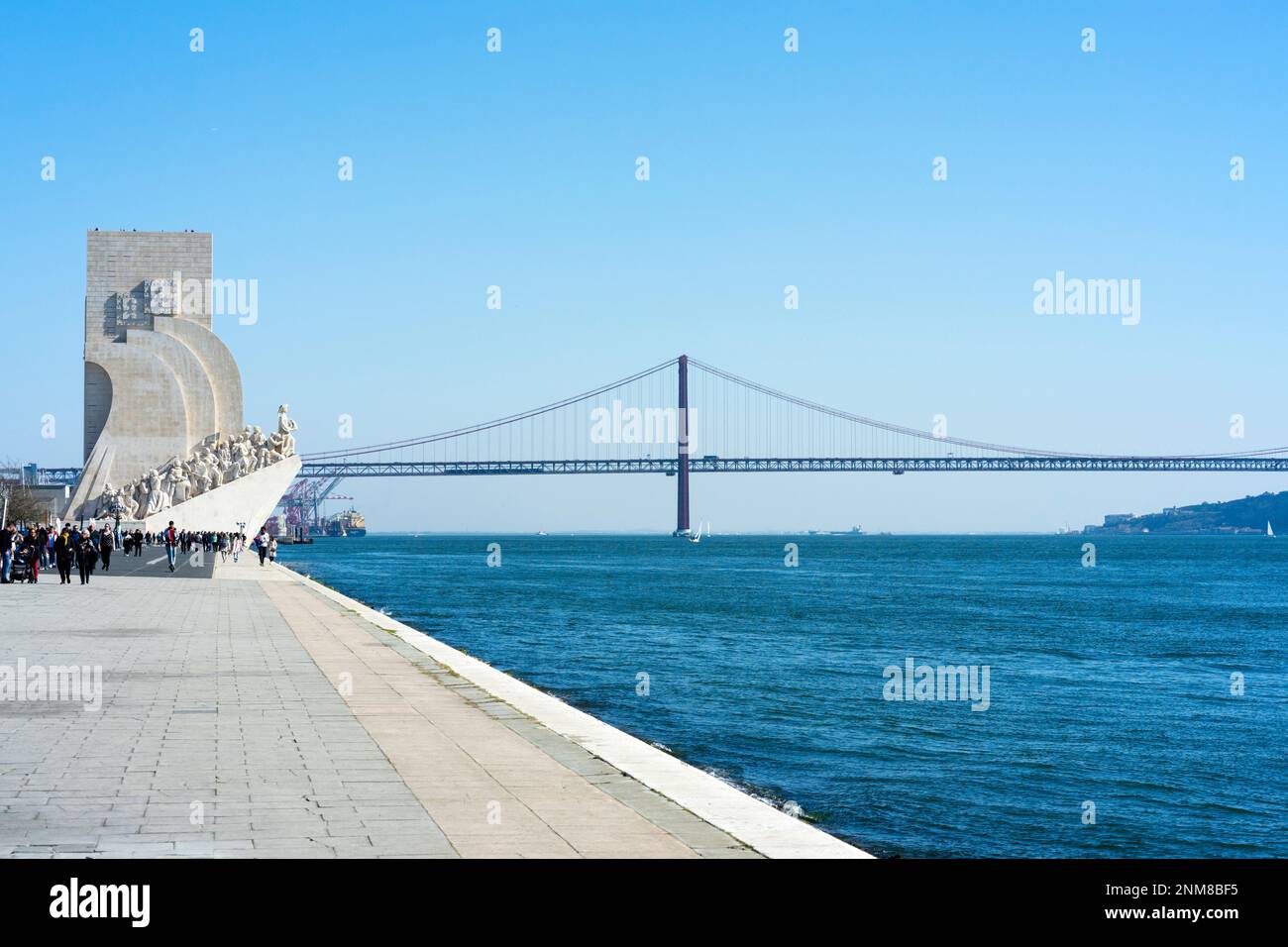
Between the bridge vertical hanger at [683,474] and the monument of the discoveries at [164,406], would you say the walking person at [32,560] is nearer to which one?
the monument of the discoveries at [164,406]

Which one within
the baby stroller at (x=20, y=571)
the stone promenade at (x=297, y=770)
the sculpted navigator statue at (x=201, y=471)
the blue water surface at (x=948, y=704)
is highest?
the sculpted navigator statue at (x=201, y=471)

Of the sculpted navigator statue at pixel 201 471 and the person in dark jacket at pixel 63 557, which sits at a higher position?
the sculpted navigator statue at pixel 201 471

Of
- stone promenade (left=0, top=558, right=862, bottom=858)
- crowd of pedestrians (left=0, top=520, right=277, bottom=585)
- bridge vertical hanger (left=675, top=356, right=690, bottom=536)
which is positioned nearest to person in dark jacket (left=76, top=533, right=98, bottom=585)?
crowd of pedestrians (left=0, top=520, right=277, bottom=585)

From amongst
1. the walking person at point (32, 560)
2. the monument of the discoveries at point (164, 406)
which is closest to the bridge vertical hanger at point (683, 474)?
the monument of the discoveries at point (164, 406)

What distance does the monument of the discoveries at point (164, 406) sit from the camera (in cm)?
4634

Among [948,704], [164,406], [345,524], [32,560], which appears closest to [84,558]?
[32,560]

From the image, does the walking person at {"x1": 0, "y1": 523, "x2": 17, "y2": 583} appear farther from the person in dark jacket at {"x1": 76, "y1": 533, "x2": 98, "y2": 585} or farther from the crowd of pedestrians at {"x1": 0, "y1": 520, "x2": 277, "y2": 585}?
the person in dark jacket at {"x1": 76, "y1": 533, "x2": 98, "y2": 585}

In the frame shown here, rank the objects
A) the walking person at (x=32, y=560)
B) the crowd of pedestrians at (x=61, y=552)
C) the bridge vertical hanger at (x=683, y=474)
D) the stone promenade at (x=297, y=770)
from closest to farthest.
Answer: the stone promenade at (x=297, y=770)
the crowd of pedestrians at (x=61, y=552)
the walking person at (x=32, y=560)
the bridge vertical hanger at (x=683, y=474)

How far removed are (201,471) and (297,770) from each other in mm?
43668

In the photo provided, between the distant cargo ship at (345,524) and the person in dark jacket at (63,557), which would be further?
the distant cargo ship at (345,524)

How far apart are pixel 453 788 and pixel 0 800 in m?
1.53

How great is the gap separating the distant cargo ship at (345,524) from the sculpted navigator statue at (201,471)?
10502 cm
